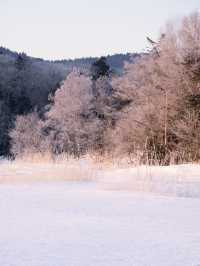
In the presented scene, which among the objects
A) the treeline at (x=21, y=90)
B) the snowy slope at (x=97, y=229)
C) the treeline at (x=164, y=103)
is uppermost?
the treeline at (x=21, y=90)

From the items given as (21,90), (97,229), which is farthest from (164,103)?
(21,90)

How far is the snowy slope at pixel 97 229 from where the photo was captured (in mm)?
3818

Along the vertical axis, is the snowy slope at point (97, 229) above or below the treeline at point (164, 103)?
below

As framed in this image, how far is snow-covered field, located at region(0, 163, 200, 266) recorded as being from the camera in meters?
3.85

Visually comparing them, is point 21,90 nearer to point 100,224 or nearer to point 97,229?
point 100,224

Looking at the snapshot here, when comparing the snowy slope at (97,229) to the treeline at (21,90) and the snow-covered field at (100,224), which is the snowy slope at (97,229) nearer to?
the snow-covered field at (100,224)

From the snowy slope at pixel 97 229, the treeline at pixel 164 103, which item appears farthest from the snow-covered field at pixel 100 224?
the treeline at pixel 164 103

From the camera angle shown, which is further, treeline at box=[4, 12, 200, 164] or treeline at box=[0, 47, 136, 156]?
treeline at box=[0, 47, 136, 156]

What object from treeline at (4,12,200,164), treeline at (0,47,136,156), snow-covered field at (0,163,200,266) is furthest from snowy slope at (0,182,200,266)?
treeline at (0,47,136,156)

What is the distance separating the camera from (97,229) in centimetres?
503

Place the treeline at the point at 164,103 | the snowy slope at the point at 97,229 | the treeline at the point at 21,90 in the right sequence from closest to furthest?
the snowy slope at the point at 97,229 → the treeline at the point at 164,103 → the treeline at the point at 21,90

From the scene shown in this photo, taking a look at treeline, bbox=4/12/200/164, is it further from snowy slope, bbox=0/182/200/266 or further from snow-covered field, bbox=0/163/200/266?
snowy slope, bbox=0/182/200/266

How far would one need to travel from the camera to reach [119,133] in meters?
21.5

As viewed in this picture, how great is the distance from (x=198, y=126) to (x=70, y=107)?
61.6 ft
